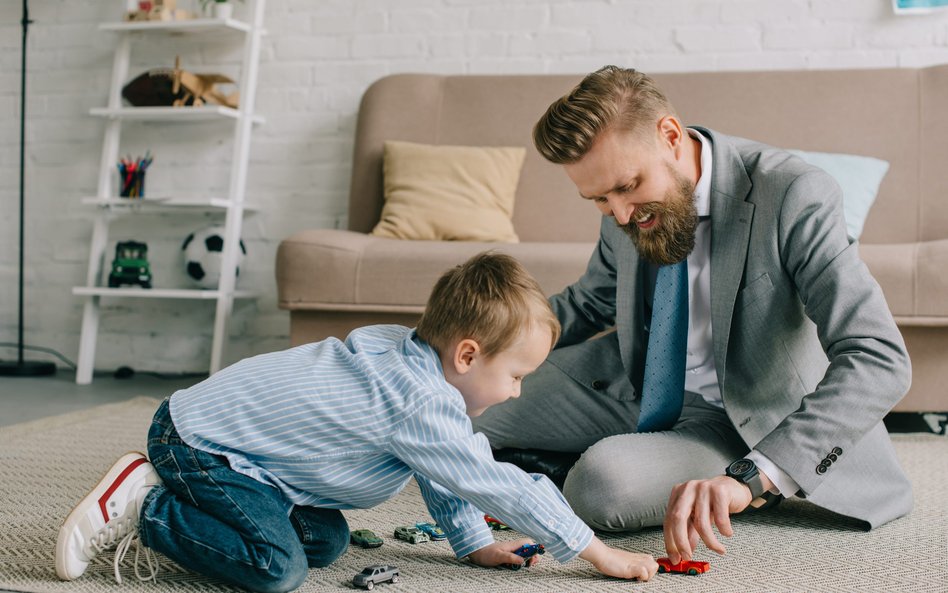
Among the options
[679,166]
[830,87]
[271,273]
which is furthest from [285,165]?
[679,166]

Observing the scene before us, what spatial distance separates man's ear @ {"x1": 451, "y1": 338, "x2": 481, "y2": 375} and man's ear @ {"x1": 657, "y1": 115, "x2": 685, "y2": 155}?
0.47 meters

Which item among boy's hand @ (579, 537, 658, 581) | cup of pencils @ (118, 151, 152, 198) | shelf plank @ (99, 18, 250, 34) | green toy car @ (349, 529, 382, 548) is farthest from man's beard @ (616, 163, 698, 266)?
cup of pencils @ (118, 151, 152, 198)

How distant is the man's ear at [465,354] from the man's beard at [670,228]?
0.39 meters

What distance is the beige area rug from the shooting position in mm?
1169

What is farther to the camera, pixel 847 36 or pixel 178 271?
pixel 178 271

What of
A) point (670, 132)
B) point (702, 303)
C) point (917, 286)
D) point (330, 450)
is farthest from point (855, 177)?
point (330, 450)

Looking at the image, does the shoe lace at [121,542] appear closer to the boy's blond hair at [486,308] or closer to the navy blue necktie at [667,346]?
the boy's blond hair at [486,308]

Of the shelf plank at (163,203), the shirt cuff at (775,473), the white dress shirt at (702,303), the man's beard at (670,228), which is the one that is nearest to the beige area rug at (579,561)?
the shirt cuff at (775,473)

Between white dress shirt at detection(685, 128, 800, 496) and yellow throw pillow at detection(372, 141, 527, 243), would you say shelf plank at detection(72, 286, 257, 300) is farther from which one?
white dress shirt at detection(685, 128, 800, 496)

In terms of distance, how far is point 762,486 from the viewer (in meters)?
1.20

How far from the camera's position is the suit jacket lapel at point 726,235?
142 centimetres

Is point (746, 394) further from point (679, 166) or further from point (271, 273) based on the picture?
point (271, 273)

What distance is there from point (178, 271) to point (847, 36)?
2.42 m

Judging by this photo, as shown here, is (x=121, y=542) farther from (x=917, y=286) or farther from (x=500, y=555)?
(x=917, y=286)
